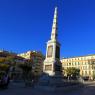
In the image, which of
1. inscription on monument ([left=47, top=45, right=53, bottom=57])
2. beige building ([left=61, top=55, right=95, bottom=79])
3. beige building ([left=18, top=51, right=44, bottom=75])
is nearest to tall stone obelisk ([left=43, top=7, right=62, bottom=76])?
inscription on monument ([left=47, top=45, right=53, bottom=57])

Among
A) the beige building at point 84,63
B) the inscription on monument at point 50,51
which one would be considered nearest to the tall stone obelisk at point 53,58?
the inscription on monument at point 50,51

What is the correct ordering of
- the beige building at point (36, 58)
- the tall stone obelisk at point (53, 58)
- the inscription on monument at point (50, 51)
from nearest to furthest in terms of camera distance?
1. the tall stone obelisk at point (53, 58)
2. the inscription on monument at point (50, 51)
3. the beige building at point (36, 58)

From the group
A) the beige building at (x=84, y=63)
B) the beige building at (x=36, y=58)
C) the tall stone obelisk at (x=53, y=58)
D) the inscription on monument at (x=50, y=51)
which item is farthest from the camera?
the beige building at (x=36, y=58)

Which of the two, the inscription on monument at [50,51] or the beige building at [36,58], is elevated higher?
the beige building at [36,58]

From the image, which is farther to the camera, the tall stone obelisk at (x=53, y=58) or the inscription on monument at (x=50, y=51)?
the inscription on monument at (x=50, y=51)

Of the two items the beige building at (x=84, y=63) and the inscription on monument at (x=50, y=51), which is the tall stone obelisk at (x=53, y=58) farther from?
the beige building at (x=84, y=63)

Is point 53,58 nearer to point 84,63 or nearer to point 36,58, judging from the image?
point 36,58

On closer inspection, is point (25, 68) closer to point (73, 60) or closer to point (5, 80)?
point (5, 80)

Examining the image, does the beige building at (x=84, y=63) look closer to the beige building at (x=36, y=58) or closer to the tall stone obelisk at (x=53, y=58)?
the beige building at (x=36, y=58)

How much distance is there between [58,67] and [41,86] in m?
6.02

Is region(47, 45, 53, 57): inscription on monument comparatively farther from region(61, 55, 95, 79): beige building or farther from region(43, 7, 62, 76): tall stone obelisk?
region(61, 55, 95, 79): beige building

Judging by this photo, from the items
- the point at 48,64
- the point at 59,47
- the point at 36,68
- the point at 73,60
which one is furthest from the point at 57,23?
the point at 73,60

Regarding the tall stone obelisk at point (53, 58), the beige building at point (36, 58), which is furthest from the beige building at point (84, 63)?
the tall stone obelisk at point (53, 58)

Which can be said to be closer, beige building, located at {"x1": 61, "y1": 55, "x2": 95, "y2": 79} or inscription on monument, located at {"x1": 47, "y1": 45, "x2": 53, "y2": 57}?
inscription on monument, located at {"x1": 47, "y1": 45, "x2": 53, "y2": 57}
